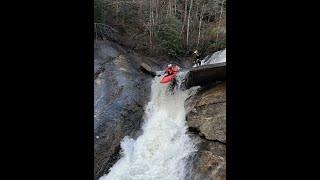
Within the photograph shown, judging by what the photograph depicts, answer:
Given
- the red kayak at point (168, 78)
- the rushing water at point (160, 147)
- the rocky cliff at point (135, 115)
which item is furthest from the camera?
the red kayak at point (168, 78)

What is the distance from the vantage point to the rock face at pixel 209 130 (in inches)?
326

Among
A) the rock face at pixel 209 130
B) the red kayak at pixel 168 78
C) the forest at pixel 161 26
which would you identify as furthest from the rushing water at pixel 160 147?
the forest at pixel 161 26

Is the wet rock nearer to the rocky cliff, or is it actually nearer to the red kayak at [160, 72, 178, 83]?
the rocky cliff

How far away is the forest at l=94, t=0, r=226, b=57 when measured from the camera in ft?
61.1

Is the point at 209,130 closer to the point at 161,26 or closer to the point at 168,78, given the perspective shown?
the point at 168,78

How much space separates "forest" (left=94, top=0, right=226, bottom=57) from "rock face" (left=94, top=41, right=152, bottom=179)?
2.61m

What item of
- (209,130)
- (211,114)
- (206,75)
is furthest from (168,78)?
(209,130)

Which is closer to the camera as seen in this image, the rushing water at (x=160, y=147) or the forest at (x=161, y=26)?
the rushing water at (x=160, y=147)

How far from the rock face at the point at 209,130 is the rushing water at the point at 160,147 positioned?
36cm

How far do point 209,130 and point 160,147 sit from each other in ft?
5.65

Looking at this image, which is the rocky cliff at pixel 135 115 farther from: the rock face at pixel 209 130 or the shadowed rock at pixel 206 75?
the shadowed rock at pixel 206 75

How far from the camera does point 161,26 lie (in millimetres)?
19312

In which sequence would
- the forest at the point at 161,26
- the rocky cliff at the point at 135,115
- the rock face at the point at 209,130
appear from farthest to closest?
the forest at the point at 161,26 < the rocky cliff at the point at 135,115 < the rock face at the point at 209,130
